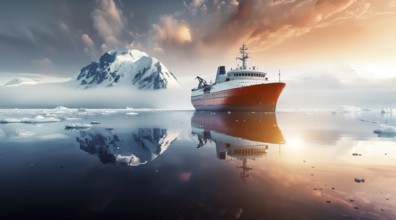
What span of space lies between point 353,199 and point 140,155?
A: 365 inches

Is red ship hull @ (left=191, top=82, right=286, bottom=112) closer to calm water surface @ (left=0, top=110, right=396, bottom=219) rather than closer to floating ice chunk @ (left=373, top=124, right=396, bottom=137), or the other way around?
floating ice chunk @ (left=373, top=124, right=396, bottom=137)

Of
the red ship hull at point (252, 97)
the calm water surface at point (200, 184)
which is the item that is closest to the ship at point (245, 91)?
the red ship hull at point (252, 97)

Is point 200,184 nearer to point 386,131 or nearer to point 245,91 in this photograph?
point 386,131

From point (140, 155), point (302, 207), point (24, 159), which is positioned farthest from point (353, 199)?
point (24, 159)

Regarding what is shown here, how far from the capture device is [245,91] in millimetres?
46188

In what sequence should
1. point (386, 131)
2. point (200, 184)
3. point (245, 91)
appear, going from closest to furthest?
point (200, 184), point (386, 131), point (245, 91)

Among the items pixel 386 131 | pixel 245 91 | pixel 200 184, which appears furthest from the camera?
pixel 245 91

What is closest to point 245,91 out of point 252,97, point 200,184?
point 252,97

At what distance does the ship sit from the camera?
44.9m

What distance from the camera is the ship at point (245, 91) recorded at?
4491cm

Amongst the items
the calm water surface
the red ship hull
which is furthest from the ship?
the calm water surface

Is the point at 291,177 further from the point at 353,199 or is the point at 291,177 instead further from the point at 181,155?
the point at 181,155

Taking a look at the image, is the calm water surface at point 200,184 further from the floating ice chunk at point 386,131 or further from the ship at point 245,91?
the ship at point 245,91

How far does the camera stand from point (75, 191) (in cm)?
707
